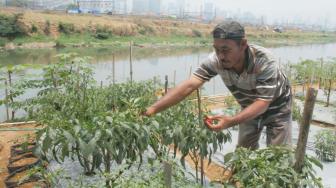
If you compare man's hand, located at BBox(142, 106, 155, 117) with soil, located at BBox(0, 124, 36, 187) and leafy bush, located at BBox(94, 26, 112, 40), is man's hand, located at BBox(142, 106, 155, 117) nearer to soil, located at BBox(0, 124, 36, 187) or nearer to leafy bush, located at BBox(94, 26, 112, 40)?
soil, located at BBox(0, 124, 36, 187)

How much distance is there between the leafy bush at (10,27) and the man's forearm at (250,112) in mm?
27901

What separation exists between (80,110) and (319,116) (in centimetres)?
640

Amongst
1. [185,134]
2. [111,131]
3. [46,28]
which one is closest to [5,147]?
[185,134]

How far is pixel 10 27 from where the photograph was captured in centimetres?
2820

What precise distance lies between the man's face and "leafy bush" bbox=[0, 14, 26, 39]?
91.0 ft

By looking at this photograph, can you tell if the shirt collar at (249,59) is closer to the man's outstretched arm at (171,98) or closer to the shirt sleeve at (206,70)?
the shirt sleeve at (206,70)

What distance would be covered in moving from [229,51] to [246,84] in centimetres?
40

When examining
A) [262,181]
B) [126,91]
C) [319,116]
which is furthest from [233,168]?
[319,116]

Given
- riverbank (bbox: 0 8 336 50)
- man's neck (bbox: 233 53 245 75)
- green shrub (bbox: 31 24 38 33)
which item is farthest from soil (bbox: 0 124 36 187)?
green shrub (bbox: 31 24 38 33)

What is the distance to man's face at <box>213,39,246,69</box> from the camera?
7.49ft

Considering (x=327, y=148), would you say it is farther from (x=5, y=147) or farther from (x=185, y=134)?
(x=5, y=147)

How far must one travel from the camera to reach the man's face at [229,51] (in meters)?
2.28

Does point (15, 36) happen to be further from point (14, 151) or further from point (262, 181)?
point (262, 181)

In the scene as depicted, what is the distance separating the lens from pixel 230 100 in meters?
8.75
